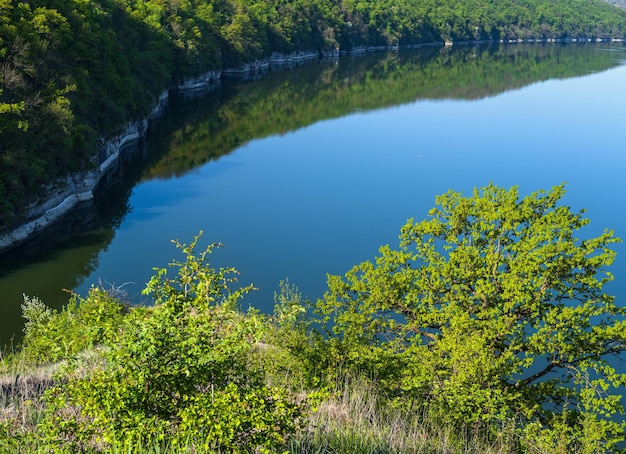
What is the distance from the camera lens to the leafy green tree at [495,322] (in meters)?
14.2

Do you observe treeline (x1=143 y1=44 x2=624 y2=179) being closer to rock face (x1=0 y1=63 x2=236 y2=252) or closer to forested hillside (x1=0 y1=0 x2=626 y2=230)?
rock face (x1=0 y1=63 x2=236 y2=252)

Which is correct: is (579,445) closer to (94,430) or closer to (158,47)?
(94,430)

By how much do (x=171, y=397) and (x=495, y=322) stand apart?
34.9 ft

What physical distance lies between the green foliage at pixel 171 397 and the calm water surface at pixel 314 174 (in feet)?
63.9

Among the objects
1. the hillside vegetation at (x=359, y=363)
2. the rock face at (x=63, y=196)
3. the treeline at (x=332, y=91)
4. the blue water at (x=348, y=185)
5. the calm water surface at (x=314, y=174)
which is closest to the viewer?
the hillside vegetation at (x=359, y=363)

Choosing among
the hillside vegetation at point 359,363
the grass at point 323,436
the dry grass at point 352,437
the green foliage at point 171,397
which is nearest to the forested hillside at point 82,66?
the hillside vegetation at point 359,363

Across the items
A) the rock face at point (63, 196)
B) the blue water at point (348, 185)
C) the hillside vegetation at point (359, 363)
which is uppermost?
the hillside vegetation at point (359, 363)

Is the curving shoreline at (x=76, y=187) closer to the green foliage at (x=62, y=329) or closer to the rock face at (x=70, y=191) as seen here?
the rock face at (x=70, y=191)

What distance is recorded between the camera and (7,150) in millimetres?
32094

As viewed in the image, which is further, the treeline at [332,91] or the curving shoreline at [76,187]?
the treeline at [332,91]

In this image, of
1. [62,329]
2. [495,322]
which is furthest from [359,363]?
[62,329]

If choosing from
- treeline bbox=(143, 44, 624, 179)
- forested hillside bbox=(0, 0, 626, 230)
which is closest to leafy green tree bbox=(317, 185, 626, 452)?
forested hillside bbox=(0, 0, 626, 230)

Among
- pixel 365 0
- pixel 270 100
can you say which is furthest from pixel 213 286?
pixel 365 0

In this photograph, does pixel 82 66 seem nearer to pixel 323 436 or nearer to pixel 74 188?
pixel 74 188
